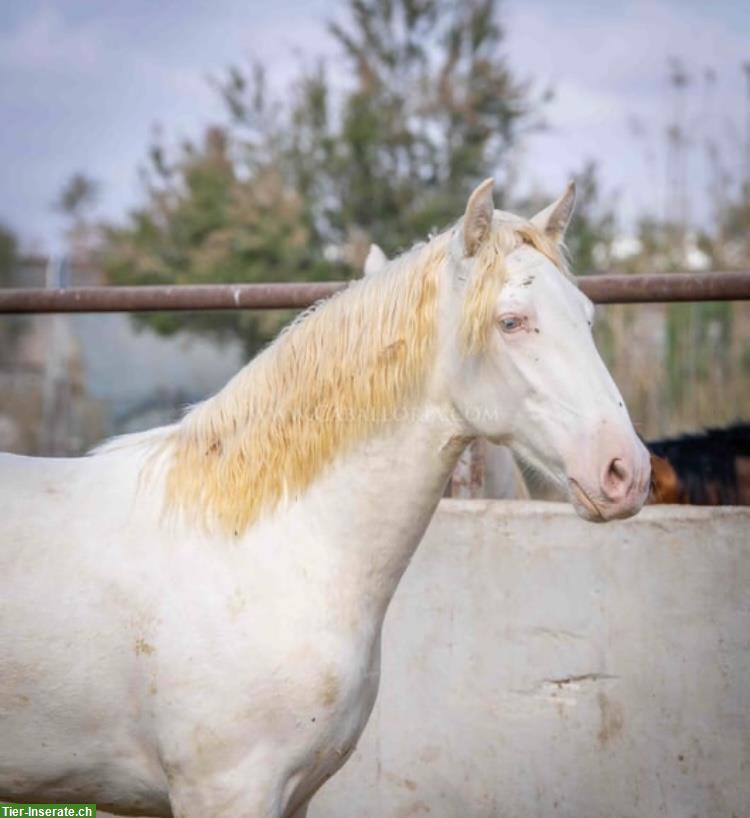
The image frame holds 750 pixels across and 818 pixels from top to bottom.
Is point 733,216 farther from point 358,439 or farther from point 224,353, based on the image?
point 358,439

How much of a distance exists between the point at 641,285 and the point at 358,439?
56.6 inches

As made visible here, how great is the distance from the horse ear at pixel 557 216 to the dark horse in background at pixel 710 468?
6.62ft

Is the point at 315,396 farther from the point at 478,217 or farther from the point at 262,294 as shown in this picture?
the point at 262,294

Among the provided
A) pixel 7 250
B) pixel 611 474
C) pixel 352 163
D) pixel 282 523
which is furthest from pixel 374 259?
pixel 7 250

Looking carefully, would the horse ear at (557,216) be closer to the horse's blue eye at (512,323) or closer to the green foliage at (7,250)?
the horse's blue eye at (512,323)

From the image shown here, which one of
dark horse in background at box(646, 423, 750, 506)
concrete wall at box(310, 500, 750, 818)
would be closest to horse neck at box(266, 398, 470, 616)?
concrete wall at box(310, 500, 750, 818)

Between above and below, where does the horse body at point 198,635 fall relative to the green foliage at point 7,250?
below

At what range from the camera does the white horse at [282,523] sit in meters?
2.18

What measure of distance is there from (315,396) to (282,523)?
0.30 m

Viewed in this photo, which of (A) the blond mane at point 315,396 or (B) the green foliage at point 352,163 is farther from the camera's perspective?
(B) the green foliage at point 352,163

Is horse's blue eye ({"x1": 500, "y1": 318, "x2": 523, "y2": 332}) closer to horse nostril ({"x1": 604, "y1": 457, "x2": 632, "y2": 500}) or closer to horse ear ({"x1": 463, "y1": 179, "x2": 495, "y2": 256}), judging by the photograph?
horse ear ({"x1": 463, "y1": 179, "x2": 495, "y2": 256})

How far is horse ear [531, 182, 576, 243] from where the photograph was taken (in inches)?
97.1

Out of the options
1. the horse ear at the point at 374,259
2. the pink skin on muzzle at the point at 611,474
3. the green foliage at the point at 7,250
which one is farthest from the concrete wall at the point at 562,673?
the green foliage at the point at 7,250

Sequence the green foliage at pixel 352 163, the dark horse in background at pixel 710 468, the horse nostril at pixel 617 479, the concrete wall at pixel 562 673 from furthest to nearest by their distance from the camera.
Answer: the green foliage at pixel 352 163 < the dark horse in background at pixel 710 468 < the concrete wall at pixel 562 673 < the horse nostril at pixel 617 479
